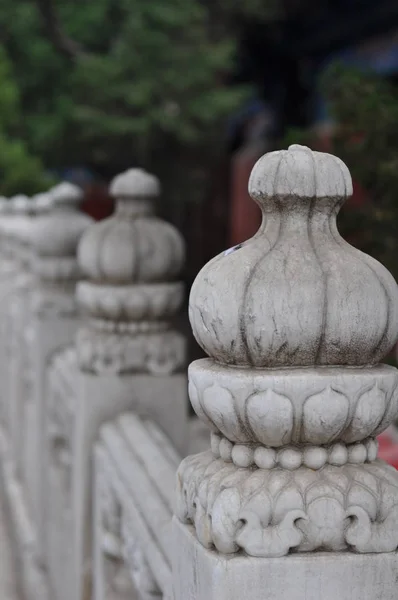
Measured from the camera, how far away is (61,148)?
1059 cm

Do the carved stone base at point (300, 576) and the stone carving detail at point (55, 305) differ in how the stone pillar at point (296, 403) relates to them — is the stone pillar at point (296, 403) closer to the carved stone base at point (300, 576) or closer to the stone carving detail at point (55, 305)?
the carved stone base at point (300, 576)

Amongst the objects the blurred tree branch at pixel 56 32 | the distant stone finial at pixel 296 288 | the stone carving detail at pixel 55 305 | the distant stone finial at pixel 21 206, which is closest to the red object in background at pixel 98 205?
the blurred tree branch at pixel 56 32

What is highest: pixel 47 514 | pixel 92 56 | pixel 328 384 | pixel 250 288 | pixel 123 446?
pixel 92 56

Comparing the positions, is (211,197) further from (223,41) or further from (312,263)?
(312,263)

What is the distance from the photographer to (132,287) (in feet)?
9.04

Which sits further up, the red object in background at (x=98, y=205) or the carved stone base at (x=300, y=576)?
the red object in background at (x=98, y=205)

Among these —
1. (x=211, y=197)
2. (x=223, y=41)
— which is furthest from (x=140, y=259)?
(x=211, y=197)

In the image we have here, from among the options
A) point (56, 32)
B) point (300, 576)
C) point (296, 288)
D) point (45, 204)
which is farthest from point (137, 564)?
point (56, 32)

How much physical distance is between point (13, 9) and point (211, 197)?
3.98 metres

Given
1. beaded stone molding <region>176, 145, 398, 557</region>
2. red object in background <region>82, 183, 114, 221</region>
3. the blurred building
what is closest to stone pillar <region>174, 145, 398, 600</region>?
beaded stone molding <region>176, 145, 398, 557</region>

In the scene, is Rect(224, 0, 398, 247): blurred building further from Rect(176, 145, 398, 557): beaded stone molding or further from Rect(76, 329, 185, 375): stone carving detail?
Rect(176, 145, 398, 557): beaded stone molding

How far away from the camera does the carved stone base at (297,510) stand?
1.28m

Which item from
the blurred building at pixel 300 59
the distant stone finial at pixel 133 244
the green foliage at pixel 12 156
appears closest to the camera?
the distant stone finial at pixel 133 244

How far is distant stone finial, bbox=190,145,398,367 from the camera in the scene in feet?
4.19
